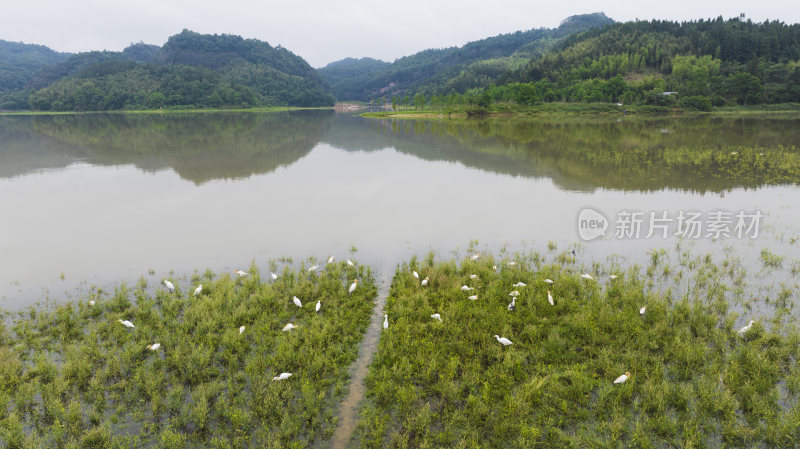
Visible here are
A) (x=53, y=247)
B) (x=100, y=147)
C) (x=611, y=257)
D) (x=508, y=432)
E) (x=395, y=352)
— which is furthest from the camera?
(x=100, y=147)

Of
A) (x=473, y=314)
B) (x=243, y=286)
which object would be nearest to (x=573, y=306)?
(x=473, y=314)

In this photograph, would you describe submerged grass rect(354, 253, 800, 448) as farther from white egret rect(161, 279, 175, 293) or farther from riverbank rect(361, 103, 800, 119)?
riverbank rect(361, 103, 800, 119)

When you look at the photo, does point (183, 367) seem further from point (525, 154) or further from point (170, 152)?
point (170, 152)

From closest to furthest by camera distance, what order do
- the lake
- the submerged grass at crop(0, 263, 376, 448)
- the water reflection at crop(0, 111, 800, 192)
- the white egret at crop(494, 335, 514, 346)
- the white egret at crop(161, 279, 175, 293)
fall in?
the submerged grass at crop(0, 263, 376, 448) < the white egret at crop(494, 335, 514, 346) < the white egret at crop(161, 279, 175, 293) < the lake < the water reflection at crop(0, 111, 800, 192)

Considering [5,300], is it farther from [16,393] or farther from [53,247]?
[16,393]

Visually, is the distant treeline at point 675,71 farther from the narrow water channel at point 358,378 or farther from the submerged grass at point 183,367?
the submerged grass at point 183,367

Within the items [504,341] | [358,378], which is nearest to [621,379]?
[504,341]

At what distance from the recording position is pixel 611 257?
54.9 feet

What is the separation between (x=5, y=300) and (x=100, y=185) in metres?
22.3

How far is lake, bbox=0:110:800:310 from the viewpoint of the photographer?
17359 millimetres

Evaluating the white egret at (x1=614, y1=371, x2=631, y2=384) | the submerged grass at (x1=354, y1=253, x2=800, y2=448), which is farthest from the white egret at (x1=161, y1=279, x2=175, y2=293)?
the white egret at (x1=614, y1=371, x2=631, y2=384)

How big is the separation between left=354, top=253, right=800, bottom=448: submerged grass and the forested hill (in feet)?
411

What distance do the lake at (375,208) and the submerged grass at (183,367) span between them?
112 inches

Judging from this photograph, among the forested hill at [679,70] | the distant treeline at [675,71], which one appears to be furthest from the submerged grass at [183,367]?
the forested hill at [679,70]
